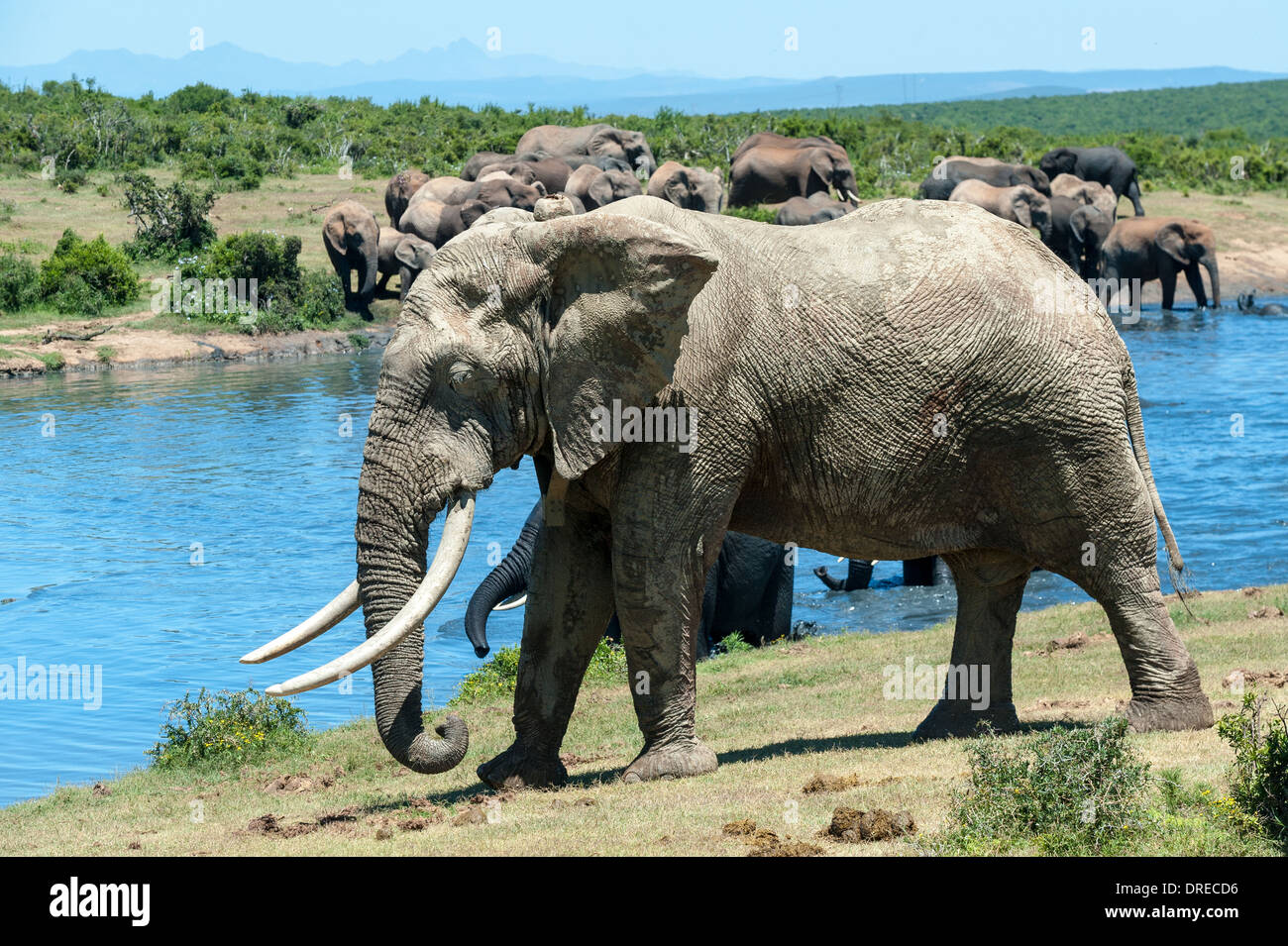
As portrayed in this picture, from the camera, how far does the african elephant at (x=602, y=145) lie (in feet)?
189

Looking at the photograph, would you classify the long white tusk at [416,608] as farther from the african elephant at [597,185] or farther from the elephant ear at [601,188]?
the elephant ear at [601,188]

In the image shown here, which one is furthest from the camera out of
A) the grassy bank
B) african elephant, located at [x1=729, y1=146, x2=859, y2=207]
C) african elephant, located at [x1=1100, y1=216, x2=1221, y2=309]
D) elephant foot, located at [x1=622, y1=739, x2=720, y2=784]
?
african elephant, located at [x1=729, y1=146, x2=859, y2=207]

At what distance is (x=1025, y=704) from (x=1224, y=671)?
143cm

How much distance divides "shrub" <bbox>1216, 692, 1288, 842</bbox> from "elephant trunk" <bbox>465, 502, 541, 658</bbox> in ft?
27.0

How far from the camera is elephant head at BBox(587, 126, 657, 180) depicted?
2269 inches

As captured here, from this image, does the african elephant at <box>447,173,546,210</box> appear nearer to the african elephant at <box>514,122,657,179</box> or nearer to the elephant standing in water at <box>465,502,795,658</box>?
the african elephant at <box>514,122,657,179</box>

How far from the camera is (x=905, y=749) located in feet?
30.5

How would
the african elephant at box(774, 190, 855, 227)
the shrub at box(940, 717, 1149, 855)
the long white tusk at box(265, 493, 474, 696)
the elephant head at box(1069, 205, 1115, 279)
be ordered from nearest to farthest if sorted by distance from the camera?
the shrub at box(940, 717, 1149, 855) < the long white tusk at box(265, 493, 474, 696) < the african elephant at box(774, 190, 855, 227) < the elephant head at box(1069, 205, 1115, 279)

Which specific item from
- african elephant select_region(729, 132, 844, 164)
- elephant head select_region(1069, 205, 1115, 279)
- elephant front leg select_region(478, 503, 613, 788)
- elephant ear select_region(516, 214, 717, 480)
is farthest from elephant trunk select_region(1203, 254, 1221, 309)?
elephant ear select_region(516, 214, 717, 480)

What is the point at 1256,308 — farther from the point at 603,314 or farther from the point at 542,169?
the point at 603,314

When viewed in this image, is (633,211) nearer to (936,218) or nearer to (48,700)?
(936,218)

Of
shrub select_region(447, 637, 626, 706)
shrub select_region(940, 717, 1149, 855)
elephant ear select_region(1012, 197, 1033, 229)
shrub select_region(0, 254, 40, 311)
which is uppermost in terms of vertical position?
elephant ear select_region(1012, 197, 1033, 229)
